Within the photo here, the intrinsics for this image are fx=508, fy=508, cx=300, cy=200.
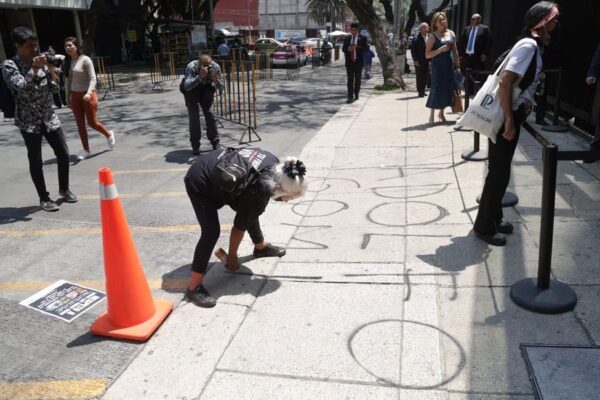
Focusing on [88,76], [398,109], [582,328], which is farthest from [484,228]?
[398,109]

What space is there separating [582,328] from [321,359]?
150 cm

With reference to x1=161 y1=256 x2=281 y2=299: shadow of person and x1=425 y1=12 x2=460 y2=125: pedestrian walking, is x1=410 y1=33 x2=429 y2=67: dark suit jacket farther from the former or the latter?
x1=161 y1=256 x2=281 y2=299: shadow of person

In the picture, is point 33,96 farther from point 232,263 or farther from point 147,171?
point 232,263

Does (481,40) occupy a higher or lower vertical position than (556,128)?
higher

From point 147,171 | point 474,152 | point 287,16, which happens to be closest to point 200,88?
point 147,171

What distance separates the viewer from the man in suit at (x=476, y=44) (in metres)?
9.39

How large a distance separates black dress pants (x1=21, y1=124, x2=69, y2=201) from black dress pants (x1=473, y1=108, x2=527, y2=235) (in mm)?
4394

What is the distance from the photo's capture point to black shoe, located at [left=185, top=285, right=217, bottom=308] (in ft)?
11.2

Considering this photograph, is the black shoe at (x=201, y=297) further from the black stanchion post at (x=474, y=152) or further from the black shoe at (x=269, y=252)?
the black stanchion post at (x=474, y=152)

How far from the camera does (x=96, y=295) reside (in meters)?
3.65

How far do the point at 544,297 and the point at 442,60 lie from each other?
19.1ft

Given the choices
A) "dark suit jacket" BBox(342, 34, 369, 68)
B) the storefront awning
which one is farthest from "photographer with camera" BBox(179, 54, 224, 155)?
the storefront awning

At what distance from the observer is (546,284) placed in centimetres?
317

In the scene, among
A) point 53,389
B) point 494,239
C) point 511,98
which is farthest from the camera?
point 494,239
